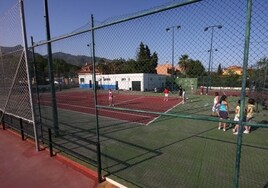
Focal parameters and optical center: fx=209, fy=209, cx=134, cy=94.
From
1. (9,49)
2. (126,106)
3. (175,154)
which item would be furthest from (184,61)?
(126,106)

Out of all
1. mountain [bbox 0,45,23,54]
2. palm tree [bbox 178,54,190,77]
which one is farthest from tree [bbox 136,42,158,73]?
mountain [bbox 0,45,23,54]

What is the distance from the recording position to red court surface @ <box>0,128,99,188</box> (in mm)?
4973

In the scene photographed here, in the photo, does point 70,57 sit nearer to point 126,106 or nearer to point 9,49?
point 9,49

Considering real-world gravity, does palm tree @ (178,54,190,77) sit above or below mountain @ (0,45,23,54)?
below

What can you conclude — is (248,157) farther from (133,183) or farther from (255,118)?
(255,118)

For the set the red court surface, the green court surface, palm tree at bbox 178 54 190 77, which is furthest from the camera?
the green court surface

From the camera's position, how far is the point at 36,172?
18.2 ft

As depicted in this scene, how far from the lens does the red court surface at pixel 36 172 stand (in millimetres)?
4973

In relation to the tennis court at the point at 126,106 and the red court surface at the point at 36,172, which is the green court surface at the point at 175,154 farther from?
the tennis court at the point at 126,106

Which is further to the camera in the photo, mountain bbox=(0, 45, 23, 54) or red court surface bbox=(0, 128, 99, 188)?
mountain bbox=(0, 45, 23, 54)

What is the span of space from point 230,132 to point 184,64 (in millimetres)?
7211

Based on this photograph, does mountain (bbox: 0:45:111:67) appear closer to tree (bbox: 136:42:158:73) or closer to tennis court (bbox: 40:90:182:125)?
tree (bbox: 136:42:158:73)

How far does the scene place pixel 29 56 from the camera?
689cm

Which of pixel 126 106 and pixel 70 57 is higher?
pixel 70 57
